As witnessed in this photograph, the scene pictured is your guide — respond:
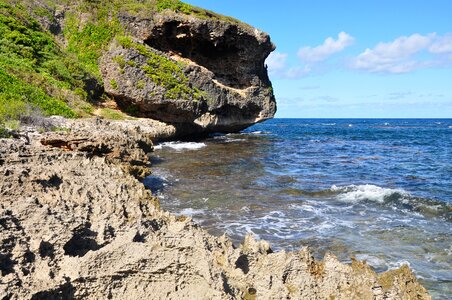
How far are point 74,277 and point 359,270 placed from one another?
10.00 ft

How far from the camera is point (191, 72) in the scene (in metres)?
32.9

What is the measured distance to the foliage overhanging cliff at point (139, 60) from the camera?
80.6 feet

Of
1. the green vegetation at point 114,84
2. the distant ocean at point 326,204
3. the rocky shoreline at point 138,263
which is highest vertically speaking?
the green vegetation at point 114,84

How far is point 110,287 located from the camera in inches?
155

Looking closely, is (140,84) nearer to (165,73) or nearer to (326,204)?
(165,73)

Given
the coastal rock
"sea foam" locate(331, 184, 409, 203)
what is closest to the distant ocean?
"sea foam" locate(331, 184, 409, 203)

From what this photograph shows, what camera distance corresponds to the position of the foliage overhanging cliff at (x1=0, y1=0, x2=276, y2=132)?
2458 cm

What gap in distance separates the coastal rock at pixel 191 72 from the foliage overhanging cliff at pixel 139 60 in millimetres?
85

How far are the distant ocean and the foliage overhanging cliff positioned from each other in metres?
6.54

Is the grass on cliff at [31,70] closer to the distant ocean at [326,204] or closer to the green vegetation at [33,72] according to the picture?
the green vegetation at [33,72]

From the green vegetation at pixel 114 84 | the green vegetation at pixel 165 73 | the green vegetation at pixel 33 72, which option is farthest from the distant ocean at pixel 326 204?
the green vegetation at pixel 114 84

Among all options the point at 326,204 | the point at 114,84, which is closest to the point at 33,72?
the point at 114,84

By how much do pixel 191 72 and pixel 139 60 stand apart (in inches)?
214

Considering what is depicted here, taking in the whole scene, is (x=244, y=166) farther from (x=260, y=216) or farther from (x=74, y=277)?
(x=74, y=277)
